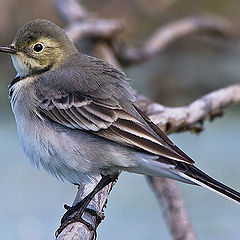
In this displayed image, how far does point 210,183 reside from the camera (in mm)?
4254

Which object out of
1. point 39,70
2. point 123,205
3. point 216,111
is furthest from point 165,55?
point 39,70

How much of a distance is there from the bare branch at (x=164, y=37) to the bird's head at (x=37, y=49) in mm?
2247

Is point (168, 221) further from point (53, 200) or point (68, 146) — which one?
point (53, 200)

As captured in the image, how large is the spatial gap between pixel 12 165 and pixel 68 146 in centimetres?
340

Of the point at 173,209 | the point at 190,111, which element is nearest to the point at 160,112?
the point at 190,111

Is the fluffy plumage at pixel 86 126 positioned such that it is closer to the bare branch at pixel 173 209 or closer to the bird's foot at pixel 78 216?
the bird's foot at pixel 78 216

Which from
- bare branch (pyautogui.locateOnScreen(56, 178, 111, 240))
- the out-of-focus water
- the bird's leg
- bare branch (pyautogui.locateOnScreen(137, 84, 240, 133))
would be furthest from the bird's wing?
the out-of-focus water

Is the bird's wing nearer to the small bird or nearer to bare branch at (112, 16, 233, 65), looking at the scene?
the small bird

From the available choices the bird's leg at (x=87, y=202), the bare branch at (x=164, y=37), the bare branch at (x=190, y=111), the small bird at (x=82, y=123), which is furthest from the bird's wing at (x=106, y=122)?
the bare branch at (x=164, y=37)

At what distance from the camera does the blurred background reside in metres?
7.02

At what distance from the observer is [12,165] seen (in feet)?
26.1

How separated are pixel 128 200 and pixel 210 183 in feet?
10.2

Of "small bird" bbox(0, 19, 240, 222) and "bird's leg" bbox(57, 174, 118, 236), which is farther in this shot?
"bird's leg" bbox(57, 174, 118, 236)

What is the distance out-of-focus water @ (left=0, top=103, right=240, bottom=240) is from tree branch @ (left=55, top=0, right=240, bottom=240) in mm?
1021
